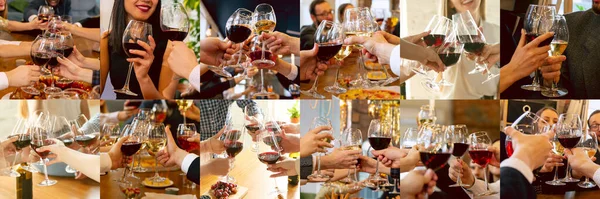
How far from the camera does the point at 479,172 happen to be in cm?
266

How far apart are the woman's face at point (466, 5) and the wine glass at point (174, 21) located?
4.38 feet

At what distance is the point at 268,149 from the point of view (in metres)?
2.72

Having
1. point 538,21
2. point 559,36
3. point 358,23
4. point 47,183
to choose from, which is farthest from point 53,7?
point 559,36

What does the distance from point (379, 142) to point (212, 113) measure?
0.85m

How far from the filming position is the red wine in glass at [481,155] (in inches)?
104

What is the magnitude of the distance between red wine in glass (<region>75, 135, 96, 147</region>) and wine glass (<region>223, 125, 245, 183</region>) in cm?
71

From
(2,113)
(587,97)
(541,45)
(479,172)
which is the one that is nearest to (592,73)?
(587,97)

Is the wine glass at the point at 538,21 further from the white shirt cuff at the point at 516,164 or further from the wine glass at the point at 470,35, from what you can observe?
the white shirt cuff at the point at 516,164

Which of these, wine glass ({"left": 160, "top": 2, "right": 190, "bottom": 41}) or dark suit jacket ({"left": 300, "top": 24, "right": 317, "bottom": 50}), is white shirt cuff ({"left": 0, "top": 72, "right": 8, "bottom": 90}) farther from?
dark suit jacket ({"left": 300, "top": 24, "right": 317, "bottom": 50})

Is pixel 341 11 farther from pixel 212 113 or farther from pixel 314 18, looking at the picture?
pixel 212 113

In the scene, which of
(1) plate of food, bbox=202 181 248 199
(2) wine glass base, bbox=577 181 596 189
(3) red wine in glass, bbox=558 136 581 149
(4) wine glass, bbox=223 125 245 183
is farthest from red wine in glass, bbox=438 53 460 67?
(1) plate of food, bbox=202 181 248 199

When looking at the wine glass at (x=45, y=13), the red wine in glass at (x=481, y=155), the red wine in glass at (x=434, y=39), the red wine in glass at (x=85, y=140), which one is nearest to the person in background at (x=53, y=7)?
the wine glass at (x=45, y=13)

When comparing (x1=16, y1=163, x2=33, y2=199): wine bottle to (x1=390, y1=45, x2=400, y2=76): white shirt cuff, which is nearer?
(x1=390, y1=45, x2=400, y2=76): white shirt cuff

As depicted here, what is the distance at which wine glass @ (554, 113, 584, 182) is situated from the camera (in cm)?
265
